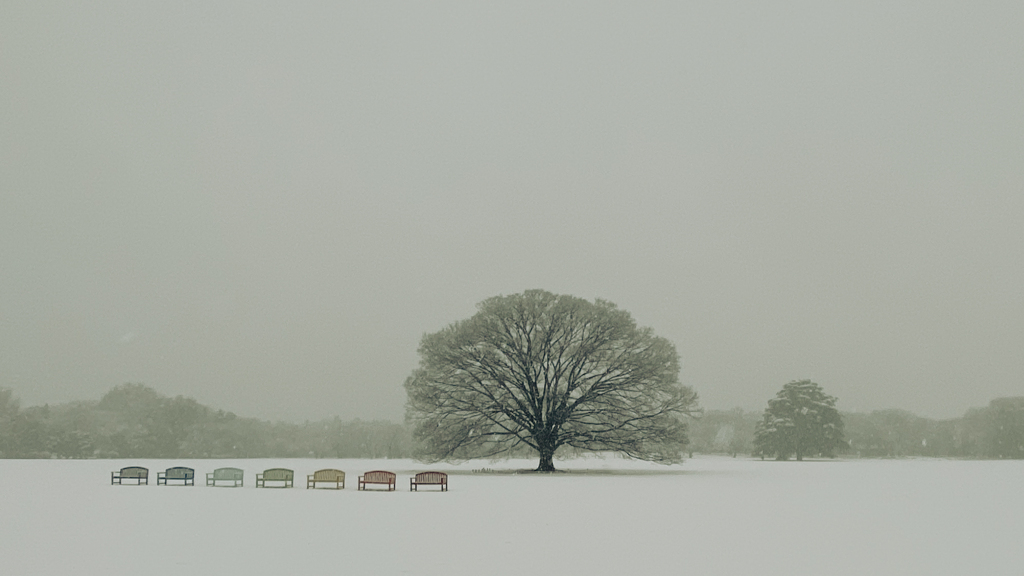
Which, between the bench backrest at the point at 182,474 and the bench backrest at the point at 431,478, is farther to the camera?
the bench backrest at the point at 182,474

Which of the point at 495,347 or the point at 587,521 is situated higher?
the point at 495,347

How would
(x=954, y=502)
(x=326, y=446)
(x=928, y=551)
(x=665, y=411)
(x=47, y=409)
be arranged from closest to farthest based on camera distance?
1. (x=928, y=551)
2. (x=954, y=502)
3. (x=665, y=411)
4. (x=47, y=409)
5. (x=326, y=446)

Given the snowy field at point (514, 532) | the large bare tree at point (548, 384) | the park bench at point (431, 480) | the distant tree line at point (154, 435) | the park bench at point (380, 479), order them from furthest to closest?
the distant tree line at point (154, 435) → the large bare tree at point (548, 384) → the park bench at point (380, 479) → the park bench at point (431, 480) → the snowy field at point (514, 532)

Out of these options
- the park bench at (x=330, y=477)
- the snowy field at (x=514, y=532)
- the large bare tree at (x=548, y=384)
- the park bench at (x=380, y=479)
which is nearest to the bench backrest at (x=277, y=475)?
the park bench at (x=330, y=477)

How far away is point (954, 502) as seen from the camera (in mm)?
33562

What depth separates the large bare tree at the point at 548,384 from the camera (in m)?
57.7

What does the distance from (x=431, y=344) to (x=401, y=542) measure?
127 feet

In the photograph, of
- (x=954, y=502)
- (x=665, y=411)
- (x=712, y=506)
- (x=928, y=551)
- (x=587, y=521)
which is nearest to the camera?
(x=928, y=551)

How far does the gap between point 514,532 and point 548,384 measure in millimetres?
37435

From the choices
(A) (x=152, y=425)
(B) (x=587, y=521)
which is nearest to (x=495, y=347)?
(B) (x=587, y=521)

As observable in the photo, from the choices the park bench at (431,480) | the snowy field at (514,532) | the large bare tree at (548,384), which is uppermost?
the large bare tree at (548,384)

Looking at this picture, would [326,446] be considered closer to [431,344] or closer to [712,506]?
[431,344]

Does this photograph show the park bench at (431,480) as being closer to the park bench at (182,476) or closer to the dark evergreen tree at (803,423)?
the park bench at (182,476)

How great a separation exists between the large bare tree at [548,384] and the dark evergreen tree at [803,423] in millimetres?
38274
